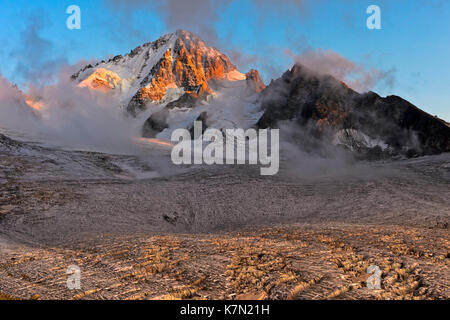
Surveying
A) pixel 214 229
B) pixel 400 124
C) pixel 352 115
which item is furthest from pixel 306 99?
pixel 214 229

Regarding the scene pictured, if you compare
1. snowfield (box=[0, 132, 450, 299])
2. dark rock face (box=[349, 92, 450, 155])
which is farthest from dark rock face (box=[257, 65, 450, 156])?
snowfield (box=[0, 132, 450, 299])

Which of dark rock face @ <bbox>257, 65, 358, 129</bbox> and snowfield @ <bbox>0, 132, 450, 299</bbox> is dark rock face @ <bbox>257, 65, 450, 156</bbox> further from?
snowfield @ <bbox>0, 132, 450, 299</bbox>

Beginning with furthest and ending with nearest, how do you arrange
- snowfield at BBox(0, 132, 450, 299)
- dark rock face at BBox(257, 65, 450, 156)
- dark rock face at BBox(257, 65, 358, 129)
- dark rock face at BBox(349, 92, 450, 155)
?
dark rock face at BBox(257, 65, 358, 129), dark rock face at BBox(257, 65, 450, 156), dark rock face at BBox(349, 92, 450, 155), snowfield at BBox(0, 132, 450, 299)

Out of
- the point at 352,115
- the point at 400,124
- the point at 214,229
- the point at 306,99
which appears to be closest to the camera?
the point at 214,229

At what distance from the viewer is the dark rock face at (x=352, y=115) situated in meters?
106

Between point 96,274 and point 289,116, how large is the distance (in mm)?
147699

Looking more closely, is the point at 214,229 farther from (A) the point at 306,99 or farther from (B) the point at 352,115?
(A) the point at 306,99

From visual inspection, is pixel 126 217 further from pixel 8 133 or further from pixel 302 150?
pixel 302 150

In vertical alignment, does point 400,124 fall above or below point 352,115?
below

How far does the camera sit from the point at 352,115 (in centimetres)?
13162

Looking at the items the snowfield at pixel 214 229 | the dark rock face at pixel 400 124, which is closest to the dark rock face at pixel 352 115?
the dark rock face at pixel 400 124

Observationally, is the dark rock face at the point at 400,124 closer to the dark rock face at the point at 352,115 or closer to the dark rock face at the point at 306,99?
the dark rock face at the point at 352,115

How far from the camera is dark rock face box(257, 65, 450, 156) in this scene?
347 ft

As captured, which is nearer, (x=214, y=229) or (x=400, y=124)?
(x=214, y=229)
